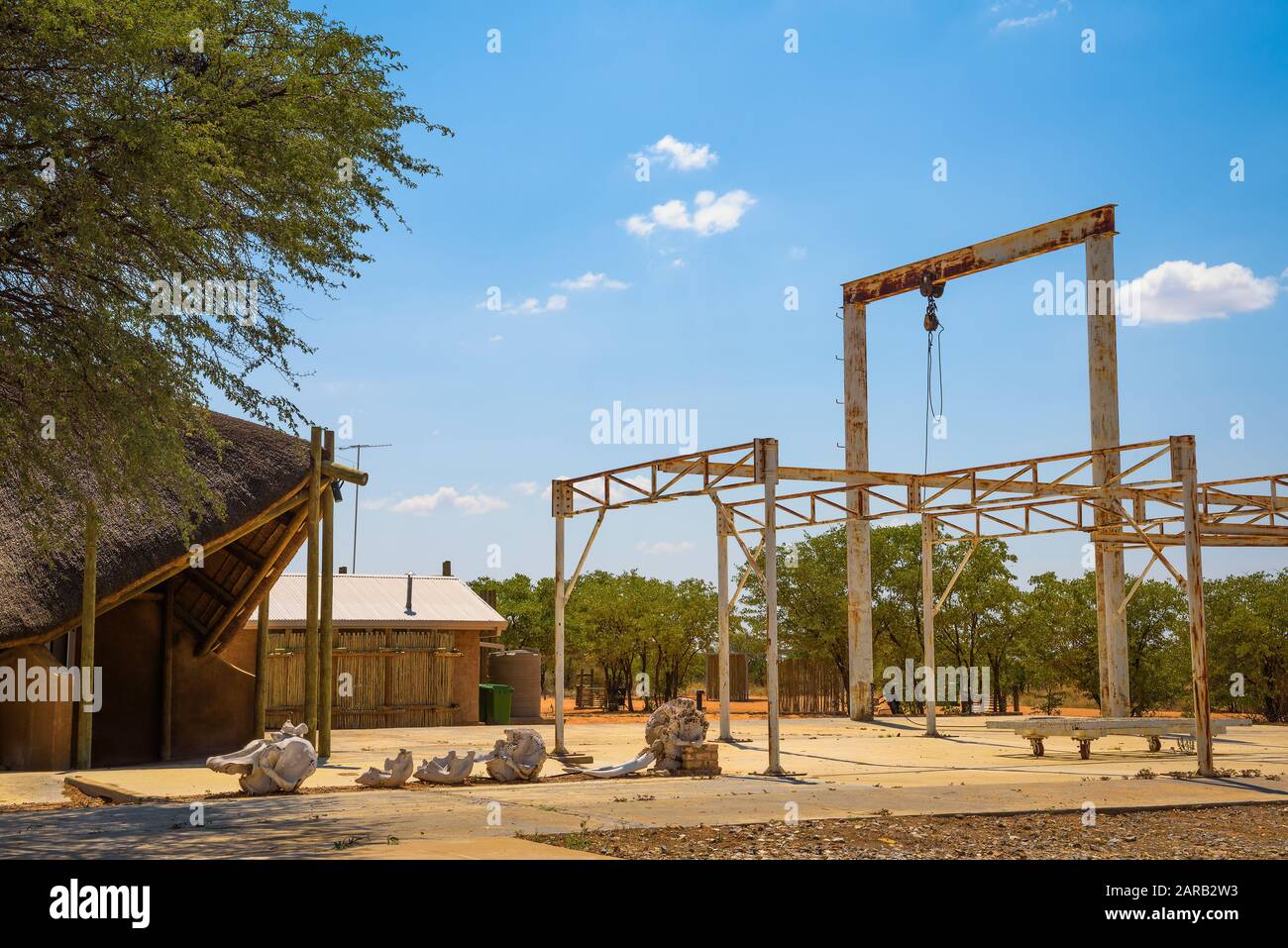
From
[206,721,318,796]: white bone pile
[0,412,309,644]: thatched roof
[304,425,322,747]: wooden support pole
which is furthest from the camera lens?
[304,425,322,747]: wooden support pole

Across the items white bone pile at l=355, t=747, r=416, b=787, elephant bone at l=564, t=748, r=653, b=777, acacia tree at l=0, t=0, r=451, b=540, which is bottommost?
elephant bone at l=564, t=748, r=653, b=777

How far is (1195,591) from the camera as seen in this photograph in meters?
14.6

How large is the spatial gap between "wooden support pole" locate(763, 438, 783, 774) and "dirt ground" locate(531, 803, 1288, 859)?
4.32 m

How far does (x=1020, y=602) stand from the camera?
38375 mm

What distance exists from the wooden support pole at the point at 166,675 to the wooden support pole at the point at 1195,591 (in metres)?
14.4

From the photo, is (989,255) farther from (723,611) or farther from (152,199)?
(152,199)

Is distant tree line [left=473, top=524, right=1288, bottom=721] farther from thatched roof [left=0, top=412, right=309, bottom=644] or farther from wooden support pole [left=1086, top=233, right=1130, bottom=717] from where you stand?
thatched roof [left=0, top=412, right=309, bottom=644]

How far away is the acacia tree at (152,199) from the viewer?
29.6 ft

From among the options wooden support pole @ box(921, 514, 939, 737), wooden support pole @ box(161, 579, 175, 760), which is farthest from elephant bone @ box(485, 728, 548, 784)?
wooden support pole @ box(921, 514, 939, 737)

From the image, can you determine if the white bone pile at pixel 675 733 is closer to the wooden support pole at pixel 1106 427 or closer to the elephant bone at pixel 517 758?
the elephant bone at pixel 517 758

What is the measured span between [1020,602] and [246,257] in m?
32.3

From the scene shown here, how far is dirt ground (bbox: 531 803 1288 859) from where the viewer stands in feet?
26.1
